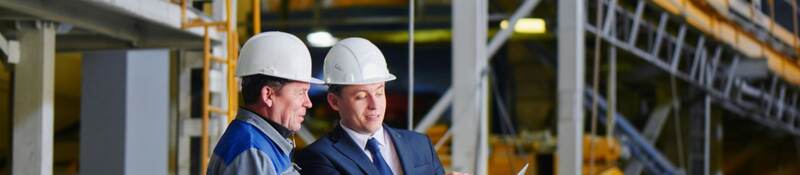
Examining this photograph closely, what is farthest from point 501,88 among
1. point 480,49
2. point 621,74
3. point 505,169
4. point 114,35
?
point 114,35

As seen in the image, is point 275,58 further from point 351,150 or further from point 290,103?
point 351,150

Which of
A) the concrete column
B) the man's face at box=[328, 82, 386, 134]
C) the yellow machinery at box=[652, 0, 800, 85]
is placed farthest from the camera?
the yellow machinery at box=[652, 0, 800, 85]

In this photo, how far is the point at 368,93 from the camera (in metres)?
4.32

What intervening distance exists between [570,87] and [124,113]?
3911 millimetres

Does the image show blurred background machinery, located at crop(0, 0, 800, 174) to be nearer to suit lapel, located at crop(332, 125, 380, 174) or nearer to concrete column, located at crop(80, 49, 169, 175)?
concrete column, located at crop(80, 49, 169, 175)

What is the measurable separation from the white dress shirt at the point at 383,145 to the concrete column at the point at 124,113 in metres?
6.36

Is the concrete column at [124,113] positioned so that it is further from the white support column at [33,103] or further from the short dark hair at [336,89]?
the short dark hair at [336,89]

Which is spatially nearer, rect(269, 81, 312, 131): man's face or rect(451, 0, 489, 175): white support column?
rect(269, 81, 312, 131): man's face

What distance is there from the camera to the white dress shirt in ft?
14.4

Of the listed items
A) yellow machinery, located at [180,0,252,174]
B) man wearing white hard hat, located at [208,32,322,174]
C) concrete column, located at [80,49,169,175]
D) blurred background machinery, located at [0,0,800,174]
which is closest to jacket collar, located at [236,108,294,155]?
man wearing white hard hat, located at [208,32,322,174]

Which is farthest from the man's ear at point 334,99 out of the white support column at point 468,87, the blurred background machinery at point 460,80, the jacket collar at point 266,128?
the white support column at point 468,87

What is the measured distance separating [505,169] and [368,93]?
1008 centimetres

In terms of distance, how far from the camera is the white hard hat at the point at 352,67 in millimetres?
4312

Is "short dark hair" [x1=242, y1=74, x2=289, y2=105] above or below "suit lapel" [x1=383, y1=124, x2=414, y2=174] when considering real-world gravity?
above
